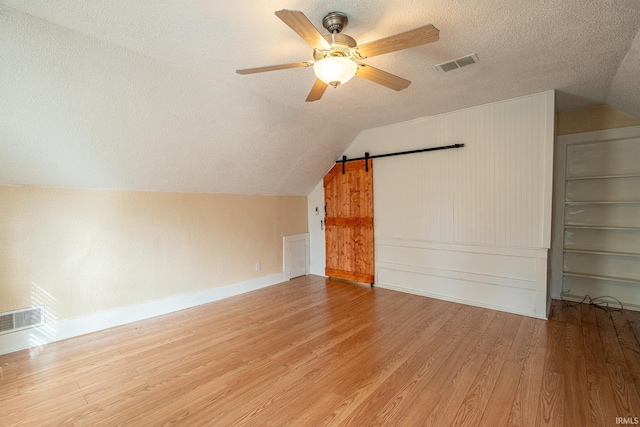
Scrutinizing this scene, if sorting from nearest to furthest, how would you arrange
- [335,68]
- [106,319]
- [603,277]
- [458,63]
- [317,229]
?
1. [335,68]
2. [458,63]
3. [106,319]
4. [603,277]
5. [317,229]

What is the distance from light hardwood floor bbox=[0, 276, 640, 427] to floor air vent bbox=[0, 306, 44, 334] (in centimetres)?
24

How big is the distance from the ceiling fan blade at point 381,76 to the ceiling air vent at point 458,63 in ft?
2.26

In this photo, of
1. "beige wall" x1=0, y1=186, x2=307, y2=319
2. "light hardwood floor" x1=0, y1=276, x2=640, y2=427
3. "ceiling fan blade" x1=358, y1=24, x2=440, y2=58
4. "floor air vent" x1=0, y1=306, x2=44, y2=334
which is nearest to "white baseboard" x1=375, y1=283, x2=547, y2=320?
"light hardwood floor" x1=0, y1=276, x2=640, y2=427

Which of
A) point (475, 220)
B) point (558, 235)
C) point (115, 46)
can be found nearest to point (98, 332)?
point (115, 46)

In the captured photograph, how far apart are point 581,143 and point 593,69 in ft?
5.05

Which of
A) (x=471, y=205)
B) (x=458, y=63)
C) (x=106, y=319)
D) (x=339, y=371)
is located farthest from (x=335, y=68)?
(x=106, y=319)

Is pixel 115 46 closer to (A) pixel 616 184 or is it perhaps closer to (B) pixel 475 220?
(B) pixel 475 220

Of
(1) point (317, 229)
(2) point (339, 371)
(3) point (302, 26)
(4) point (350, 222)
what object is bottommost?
(2) point (339, 371)

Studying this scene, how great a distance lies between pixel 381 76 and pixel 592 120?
3.44 metres

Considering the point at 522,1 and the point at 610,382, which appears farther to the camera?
the point at 610,382

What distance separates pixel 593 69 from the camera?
2.62 m

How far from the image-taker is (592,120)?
3678mm

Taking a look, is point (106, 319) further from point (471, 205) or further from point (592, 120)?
point (592, 120)

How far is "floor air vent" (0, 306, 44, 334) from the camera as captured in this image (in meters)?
2.65
